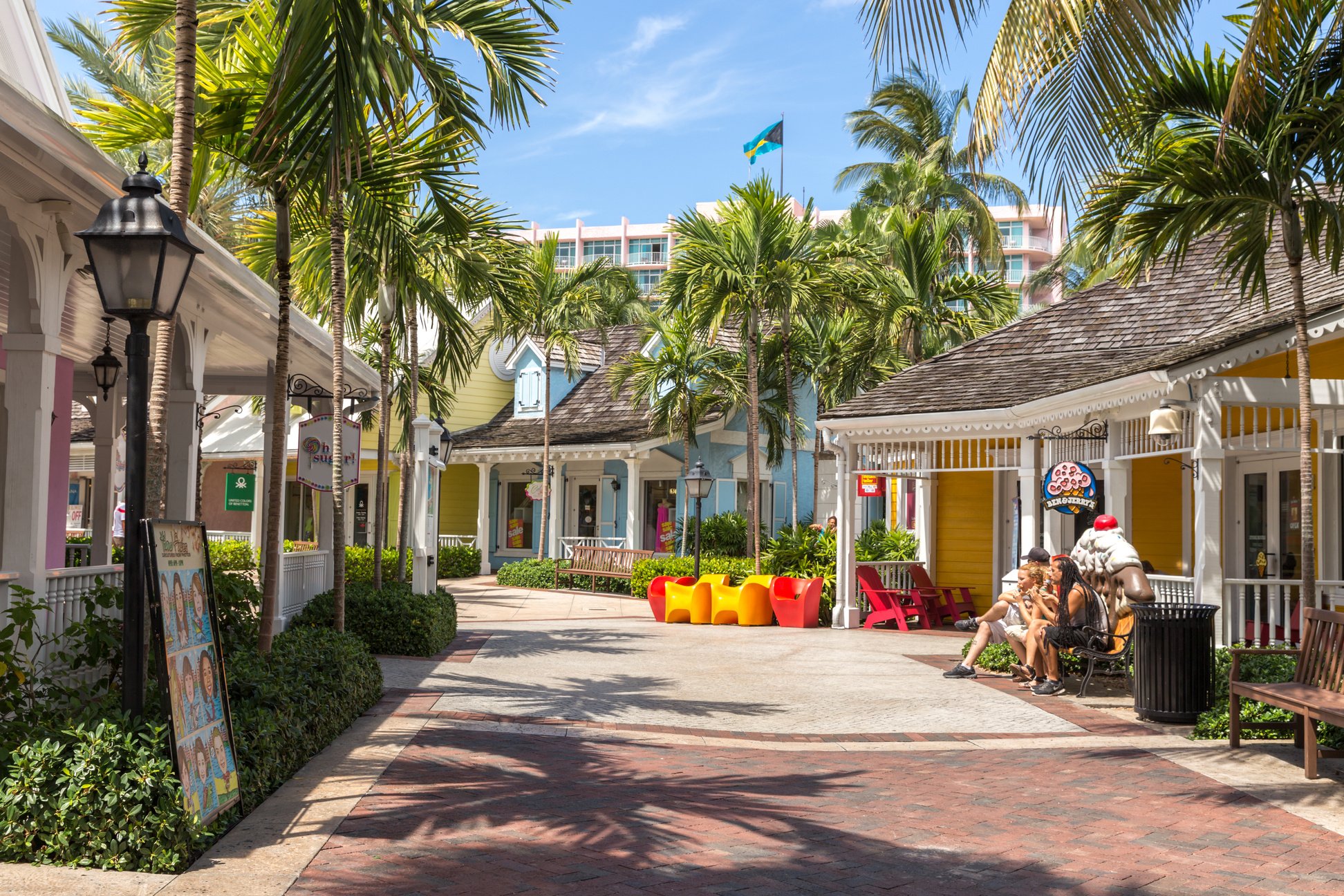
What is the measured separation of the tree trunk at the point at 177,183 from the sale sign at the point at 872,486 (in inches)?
754

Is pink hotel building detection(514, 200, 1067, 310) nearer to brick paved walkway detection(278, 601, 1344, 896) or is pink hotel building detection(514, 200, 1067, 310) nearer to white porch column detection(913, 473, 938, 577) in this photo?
white porch column detection(913, 473, 938, 577)

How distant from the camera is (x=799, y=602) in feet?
58.7

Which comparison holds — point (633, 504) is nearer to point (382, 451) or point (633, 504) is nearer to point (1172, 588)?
point (382, 451)

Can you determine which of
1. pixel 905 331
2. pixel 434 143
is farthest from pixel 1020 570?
pixel 905 331

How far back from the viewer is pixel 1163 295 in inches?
677

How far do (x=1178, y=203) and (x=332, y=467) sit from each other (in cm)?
794

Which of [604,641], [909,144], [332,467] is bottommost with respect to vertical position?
[604,641]

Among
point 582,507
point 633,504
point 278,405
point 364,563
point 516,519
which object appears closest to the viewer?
point 278,405

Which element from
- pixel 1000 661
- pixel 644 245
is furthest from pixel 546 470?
pixel 644 245

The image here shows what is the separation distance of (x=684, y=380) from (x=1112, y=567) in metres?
15.1

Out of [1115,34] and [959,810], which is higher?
[1115,34]

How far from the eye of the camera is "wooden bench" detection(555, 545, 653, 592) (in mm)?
24094

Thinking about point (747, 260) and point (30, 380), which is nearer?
point (30, 380)

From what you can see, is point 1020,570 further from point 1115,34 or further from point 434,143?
point 434,143
